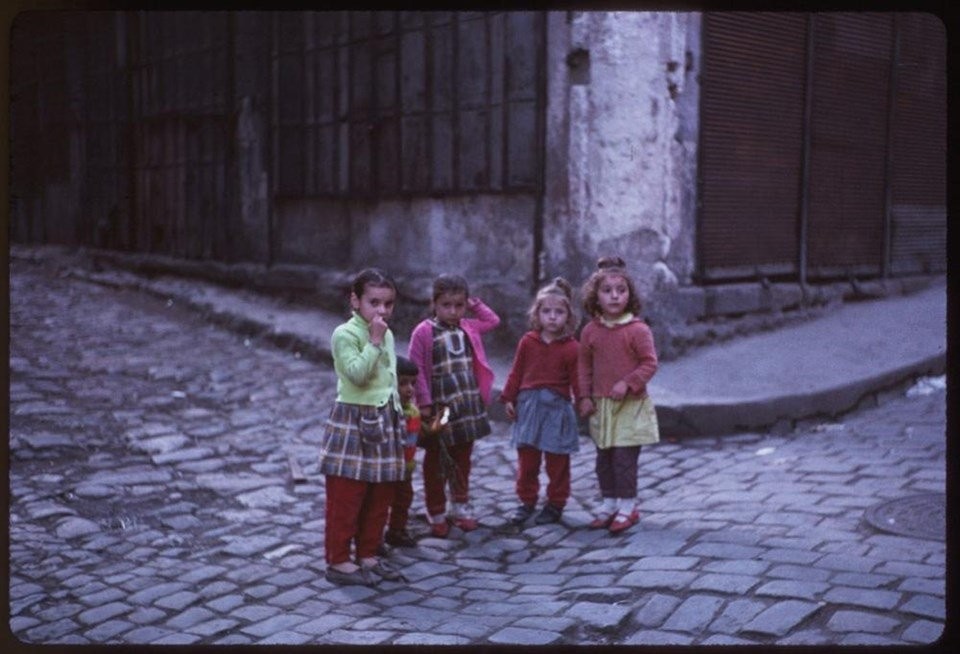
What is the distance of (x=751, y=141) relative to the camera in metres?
9.01

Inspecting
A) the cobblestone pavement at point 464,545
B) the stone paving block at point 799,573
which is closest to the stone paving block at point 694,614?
the cobblestone pavement at point 464,545

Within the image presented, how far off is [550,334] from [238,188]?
27.7 feet

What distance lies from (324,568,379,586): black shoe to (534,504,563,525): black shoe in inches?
42.1

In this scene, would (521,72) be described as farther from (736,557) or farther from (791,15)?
(736,557)

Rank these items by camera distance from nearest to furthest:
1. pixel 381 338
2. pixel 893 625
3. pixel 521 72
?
1. pixel 893 625
2. pixel 381 338
3. pixel 521 72

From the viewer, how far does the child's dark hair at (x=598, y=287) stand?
5117mm

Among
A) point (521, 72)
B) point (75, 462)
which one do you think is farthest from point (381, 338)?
point (521, 72)

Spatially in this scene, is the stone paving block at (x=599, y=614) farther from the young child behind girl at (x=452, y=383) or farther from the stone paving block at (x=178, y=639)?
the stone paving block at (x=178, y=639)

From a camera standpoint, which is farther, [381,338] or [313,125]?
[313,125]

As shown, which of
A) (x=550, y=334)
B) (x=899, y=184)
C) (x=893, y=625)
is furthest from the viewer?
(x=899, y=184)

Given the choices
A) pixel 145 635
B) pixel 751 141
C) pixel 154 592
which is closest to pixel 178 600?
pixel 154 592

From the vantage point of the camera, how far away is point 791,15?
9.27m

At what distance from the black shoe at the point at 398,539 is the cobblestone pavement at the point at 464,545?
9 centimetres

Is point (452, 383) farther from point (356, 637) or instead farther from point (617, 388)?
point (356, 637)
